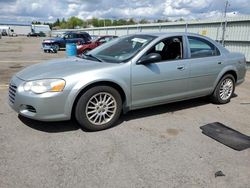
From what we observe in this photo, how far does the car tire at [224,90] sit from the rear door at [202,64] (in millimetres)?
254

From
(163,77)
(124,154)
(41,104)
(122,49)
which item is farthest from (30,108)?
(163,77)

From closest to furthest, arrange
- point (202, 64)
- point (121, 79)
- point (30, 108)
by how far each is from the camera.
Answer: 1. point (30, 108)
2. point (121, 79)
3. point (202, 64)

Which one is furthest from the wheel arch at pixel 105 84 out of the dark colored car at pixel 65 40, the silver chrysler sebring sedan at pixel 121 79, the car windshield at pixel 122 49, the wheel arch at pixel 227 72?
the dark colored car at pixel 65 40

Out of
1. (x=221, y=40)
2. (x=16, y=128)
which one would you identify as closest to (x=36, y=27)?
(x=221, y=40)

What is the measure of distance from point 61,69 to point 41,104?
2.23 feet

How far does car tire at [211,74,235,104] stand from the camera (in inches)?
226

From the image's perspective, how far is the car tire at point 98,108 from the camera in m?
3.99

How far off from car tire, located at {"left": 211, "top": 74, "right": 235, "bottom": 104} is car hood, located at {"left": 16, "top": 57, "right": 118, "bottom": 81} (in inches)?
106

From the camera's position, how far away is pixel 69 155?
3404 millimetres

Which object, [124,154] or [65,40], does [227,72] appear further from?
[65,40]

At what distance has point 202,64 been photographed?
17.1 feet

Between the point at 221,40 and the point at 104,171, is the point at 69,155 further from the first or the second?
the point at 221,40

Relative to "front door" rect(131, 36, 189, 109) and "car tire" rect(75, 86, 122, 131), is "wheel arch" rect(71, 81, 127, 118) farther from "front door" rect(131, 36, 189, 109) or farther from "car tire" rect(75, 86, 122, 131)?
"front door" rect(131, 36, 189, 109)

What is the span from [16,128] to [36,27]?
11845 cm
